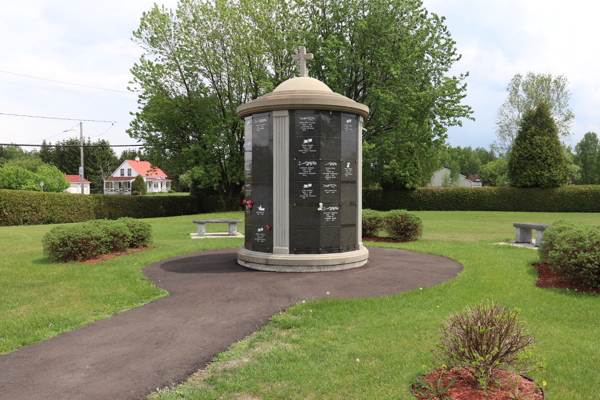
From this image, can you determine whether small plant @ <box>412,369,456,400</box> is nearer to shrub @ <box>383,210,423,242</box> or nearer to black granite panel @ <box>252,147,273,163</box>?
black granite panel @ <box>252,147,273,163</box>

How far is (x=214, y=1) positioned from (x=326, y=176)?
26.4 metres

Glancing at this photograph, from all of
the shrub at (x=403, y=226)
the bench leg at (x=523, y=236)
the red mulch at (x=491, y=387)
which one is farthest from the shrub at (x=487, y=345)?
the bench leg at (x=523, y=236)

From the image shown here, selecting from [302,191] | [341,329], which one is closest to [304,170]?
[302,191]

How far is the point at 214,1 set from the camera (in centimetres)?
3150

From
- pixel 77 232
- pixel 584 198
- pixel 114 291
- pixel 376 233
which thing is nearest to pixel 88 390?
pixel 114 291

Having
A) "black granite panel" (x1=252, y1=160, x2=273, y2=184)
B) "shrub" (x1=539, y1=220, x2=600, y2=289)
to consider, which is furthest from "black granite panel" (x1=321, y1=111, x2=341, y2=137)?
"shrub" (x1=539, y1=220, x2=600, y2=289)

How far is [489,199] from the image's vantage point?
116 ft

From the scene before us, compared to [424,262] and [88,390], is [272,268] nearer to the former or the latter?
[424,262]

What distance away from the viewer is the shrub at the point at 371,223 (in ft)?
52.5

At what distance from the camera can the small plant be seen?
3.78m

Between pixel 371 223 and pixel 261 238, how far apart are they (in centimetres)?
687

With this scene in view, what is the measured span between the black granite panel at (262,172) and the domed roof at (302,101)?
120 centimetres

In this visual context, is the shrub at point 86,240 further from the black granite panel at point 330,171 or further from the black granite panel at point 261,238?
the black granite panel at point 330,171

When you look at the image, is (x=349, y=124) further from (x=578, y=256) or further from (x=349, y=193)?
(x=578, y=256)
